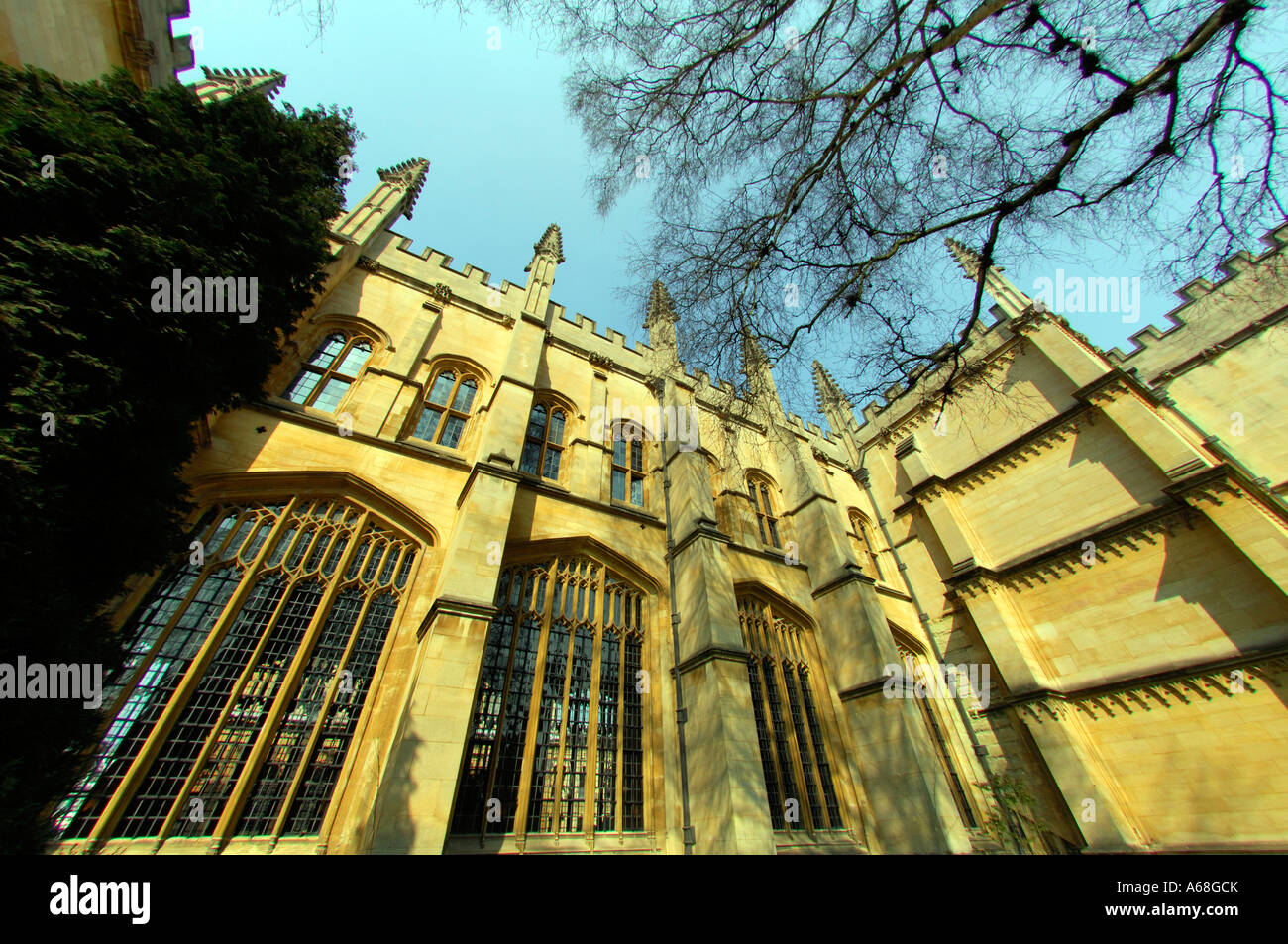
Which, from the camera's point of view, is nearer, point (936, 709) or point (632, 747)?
point (632, 747)

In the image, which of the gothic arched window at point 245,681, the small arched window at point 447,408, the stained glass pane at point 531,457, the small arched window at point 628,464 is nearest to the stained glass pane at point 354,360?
the small arched window at point 447,408

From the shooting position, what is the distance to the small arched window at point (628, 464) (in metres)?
11.3

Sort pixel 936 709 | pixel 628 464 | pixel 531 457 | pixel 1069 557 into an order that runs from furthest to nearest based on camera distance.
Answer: pixel 628 464 < pixel 936 709 < pixel 1069 557 < pixel 531 457

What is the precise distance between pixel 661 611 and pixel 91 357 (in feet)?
26.7

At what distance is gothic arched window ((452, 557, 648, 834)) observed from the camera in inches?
259

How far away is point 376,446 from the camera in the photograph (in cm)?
784

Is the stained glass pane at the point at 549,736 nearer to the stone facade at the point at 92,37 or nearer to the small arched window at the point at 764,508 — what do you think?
the small arched window at the point at 764,508

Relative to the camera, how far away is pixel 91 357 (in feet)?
14.1

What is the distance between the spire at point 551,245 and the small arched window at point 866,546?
1249 cm

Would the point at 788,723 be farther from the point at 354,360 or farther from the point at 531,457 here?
the point at 354,360

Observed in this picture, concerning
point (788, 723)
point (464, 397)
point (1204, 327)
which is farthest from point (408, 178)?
point (1204, 327)

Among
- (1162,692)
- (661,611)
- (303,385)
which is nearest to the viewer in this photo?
(303,385)
